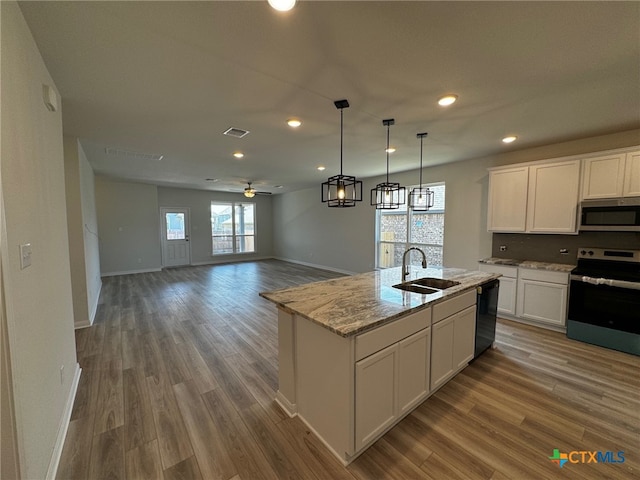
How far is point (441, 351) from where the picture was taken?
2311mm

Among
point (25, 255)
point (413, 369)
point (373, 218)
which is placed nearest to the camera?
point (25, 255)

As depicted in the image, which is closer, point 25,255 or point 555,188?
point 25,255

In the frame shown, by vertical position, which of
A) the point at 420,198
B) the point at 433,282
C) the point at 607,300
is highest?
the point at 420,198

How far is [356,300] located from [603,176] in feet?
11.8

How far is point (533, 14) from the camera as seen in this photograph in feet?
4.75

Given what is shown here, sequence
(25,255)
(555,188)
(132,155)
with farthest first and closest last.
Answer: (132,155) → (555,188) → (25,255)

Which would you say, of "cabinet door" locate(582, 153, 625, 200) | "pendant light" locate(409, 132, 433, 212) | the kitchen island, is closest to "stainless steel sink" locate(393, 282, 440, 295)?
the kitchen island

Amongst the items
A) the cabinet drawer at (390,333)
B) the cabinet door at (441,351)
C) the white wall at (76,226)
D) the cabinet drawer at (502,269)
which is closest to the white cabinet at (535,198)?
the cabinet drawer at (502,269)

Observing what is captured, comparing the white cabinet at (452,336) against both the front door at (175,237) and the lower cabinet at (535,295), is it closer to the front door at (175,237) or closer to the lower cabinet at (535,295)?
Answer: the lower cabinet at (535,295)

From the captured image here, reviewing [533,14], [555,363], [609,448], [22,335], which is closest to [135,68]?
[22,335]

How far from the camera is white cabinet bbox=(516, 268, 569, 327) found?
3.45 meters

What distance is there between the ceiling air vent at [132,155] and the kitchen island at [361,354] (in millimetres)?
3797

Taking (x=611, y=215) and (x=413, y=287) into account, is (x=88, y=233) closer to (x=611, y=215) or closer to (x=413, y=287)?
(x=413, y=287)

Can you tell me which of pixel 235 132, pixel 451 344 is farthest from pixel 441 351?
pixel 235 132
